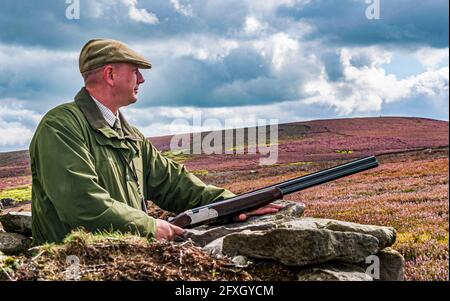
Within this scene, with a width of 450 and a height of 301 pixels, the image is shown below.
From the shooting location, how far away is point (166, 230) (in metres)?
6.04

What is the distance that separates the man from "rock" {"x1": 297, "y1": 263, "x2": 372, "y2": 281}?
1497 millimetres

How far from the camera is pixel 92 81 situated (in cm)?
661

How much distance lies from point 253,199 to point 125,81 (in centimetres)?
186

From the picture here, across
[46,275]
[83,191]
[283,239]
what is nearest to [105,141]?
[83,191]

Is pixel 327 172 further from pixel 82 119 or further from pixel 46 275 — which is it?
→ pixel 46 275

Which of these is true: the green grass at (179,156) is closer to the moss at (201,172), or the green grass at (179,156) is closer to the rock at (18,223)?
the moss at (201,172)

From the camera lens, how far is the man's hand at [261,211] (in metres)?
6.92

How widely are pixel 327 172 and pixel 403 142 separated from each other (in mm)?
14867

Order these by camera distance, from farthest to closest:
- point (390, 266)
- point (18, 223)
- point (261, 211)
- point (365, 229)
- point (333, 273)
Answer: point (18, 223), point (261, 211), point (390, 266), point (365, 229), point (333, 273)

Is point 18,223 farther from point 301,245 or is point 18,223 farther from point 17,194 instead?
point 301,245

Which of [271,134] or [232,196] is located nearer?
[232,196]

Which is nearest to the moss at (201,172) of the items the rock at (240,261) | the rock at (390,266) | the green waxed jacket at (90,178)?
the green waxed jacket at (90,178)

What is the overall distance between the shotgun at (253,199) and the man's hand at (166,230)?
0.26 metres

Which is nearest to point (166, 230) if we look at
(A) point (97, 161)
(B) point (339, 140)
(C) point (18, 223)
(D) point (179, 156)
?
(A) point (97, 161)
